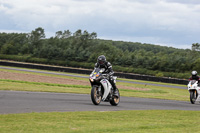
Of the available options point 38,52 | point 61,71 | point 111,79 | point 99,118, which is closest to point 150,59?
point 61,71

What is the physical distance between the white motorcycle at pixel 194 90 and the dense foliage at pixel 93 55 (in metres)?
40.3

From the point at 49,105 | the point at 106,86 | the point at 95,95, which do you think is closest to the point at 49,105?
the point at 49,105

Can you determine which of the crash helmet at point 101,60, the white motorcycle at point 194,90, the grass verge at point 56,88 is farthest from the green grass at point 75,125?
the grass verge at point 56,88

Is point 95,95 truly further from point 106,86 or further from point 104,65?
point 104,65

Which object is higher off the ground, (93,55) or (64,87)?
(93,55)

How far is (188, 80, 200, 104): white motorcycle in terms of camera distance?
821 inches

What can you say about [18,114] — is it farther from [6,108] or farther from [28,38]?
[28,38]

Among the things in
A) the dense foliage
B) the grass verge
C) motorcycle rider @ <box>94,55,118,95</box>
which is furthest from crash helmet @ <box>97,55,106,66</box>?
the dense foliage

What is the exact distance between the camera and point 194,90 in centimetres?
2108

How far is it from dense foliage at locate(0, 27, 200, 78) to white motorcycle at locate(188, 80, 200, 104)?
132ft

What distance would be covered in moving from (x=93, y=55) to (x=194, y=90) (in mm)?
63487

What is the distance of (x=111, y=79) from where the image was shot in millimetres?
15141

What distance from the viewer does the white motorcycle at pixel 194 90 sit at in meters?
20.9

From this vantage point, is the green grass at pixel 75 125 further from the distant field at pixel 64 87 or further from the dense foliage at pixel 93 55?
the dense foliage at pixel 93 55
